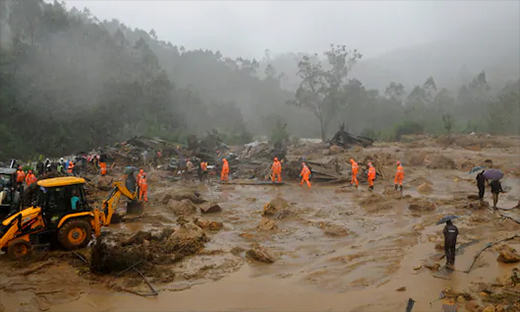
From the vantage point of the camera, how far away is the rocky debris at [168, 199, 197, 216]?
47.0 feet

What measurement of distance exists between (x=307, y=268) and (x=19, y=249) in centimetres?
634

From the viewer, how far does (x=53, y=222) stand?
917 cm

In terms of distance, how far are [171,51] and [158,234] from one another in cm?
9976

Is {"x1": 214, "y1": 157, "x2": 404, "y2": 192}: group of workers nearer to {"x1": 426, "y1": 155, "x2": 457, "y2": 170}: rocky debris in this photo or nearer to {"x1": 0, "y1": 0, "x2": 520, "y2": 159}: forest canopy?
{"x1": 426, "y1": 155, "x2": 457, "y2": 170}: rocky debris

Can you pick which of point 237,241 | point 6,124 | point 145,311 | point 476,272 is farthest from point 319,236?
point 6,124

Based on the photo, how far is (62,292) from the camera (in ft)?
24.8

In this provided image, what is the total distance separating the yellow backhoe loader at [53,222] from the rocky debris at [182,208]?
15.1ft

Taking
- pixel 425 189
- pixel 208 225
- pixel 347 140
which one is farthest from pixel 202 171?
pixel 347 140

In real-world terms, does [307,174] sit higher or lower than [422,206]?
higher

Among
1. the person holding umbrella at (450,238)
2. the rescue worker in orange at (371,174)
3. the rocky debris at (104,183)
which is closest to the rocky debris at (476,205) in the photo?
the rescue worker in orange at (371,174)

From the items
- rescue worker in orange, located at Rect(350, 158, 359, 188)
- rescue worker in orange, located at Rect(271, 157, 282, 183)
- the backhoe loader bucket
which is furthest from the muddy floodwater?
rescue worker in orange, located at Rect(271, 157, 282, 183)

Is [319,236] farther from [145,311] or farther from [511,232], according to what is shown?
[145,311]

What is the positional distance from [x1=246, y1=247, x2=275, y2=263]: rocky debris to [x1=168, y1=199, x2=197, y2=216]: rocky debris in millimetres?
5289

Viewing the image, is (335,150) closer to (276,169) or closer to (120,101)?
(276,169)
